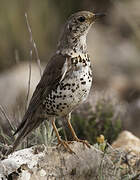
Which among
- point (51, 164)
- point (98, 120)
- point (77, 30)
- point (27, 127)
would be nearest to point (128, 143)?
point (98, 120)

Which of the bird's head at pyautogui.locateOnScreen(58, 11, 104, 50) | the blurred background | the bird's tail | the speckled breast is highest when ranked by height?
the bird's head at pyautogui.locateOnScreen(58, 11, 104, 50)

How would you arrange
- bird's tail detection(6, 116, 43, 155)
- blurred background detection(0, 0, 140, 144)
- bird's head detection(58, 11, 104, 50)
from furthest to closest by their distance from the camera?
blurred background detection(0, 0, 140, 144) → bird's tail detection(6, 116, 43, 155) → bird's head detection(58, 11, 104, 50)

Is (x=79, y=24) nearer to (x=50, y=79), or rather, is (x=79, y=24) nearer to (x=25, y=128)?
(x=50, y=79)

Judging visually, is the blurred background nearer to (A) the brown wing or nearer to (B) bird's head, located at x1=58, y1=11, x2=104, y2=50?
(A) the brown wing

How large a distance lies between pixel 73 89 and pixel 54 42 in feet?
32.2

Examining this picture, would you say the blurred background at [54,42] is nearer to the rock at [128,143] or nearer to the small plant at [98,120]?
the small plant at [98,120]

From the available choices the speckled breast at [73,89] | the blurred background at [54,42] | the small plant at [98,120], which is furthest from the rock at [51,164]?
the blurred background at [54,42]

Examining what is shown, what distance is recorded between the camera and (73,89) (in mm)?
5461

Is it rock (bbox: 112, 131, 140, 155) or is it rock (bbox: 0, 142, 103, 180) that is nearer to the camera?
rock (bbox: 0, 142, 103, 180)

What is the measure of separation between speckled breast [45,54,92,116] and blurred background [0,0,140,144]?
5.85 meters

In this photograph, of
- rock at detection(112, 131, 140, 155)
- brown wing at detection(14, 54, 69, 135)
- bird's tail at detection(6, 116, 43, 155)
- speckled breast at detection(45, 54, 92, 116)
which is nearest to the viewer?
speckled breast at detection(45, 54, 92, 116)

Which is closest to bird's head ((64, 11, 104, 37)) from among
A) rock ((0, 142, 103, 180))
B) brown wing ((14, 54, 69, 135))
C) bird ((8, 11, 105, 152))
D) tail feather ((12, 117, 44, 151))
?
bird ((8, 11, 105, 152))

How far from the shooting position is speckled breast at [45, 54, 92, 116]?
546 centimetres

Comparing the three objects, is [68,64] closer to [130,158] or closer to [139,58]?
[130,158]
